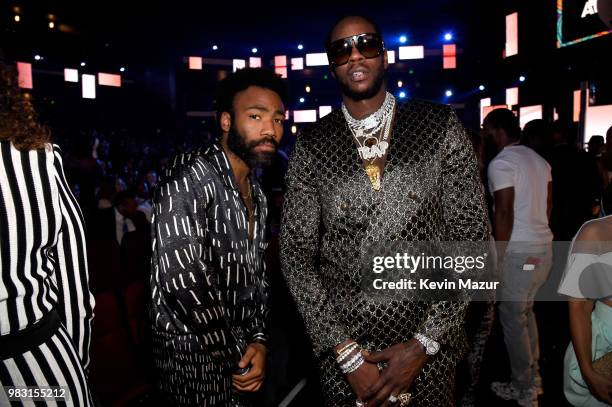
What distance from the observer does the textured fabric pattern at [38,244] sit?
1305 mm

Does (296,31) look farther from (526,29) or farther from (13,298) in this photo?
(13,298)

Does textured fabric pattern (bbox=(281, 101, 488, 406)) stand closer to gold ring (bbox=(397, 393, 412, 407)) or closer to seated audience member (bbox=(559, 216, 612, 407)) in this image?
gold ring (bbox=(397, 393, 412, 407))

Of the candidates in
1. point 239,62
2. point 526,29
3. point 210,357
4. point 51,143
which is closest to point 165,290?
point 210,357

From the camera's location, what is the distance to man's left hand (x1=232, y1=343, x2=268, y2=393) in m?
2.07

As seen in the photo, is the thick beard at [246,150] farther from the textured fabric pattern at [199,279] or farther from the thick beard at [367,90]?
the thick beard at [367,90]

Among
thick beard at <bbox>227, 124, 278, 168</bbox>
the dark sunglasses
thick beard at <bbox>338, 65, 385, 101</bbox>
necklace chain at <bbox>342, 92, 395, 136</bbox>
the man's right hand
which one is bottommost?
the man's right hand

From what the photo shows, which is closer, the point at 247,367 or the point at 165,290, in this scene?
the point at 165,290

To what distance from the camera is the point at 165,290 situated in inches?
75.2

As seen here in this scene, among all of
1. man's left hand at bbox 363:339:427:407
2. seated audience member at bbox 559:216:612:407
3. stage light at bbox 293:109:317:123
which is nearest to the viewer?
man's left hand at bbox 363:339:427:407

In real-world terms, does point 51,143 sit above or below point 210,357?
above

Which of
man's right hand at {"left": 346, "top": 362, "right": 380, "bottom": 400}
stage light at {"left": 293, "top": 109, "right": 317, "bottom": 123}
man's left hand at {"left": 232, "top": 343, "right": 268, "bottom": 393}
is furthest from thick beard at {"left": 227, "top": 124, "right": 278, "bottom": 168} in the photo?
stage light at {"left": 293, "top": 109, "right": 317, "bottom": 123}

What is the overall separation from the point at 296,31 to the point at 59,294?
92.1ft

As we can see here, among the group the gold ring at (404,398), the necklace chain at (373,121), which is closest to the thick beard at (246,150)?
the necklace chain at (373,121)

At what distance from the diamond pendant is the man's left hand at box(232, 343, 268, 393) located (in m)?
0.93
